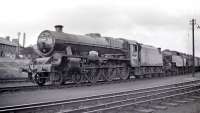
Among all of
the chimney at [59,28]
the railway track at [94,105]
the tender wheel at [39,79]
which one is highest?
the chimney at [59,28]

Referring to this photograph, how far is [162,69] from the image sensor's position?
2825 centimetres

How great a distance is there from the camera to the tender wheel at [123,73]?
19.7 m

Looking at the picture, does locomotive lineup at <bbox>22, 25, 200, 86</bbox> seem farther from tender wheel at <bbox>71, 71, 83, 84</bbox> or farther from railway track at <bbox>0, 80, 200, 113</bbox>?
railway track at <bbox>0, 80, 200, 113</bbox>

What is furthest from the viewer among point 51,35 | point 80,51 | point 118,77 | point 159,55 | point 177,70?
point 177,70

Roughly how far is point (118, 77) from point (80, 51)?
14.8ft

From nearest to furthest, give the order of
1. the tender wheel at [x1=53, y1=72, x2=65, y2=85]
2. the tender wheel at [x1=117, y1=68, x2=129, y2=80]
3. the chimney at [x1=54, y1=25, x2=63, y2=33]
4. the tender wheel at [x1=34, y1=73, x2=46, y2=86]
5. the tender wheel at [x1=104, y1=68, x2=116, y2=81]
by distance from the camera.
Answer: the tender wheel at [x1=53, y1=72, x2=65, y2=85] < the tender wheel at [x1=34, y1=73, x2=46, y2=86] < the chimney at [x1=54, y1=25, x2=63, y2=33] < the tender wheel at [x1=104, y1=68, x2=116, y2=81] < the tender wheel at [x1=117, y1=68, x2=129, y2=80]

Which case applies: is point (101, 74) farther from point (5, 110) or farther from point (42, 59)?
point (5, 110)

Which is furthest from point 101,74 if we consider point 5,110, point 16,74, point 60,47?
point 16,74

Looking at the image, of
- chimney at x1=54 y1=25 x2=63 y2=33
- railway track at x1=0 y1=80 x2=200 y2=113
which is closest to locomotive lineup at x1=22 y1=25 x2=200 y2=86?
chimney at x1=54 y1=25 x2=63 y2=33

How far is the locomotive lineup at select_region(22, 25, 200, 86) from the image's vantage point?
15195 millimetres

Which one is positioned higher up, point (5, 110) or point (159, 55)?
point (159, 55)

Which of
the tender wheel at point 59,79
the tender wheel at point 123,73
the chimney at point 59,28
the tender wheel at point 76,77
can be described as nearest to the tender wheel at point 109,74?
the tender wheel at point 123,73

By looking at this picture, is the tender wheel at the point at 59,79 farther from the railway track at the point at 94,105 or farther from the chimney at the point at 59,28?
the railway track at the point at 94,105

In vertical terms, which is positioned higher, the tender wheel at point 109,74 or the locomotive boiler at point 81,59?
the locomotive boiler at point 81,59
